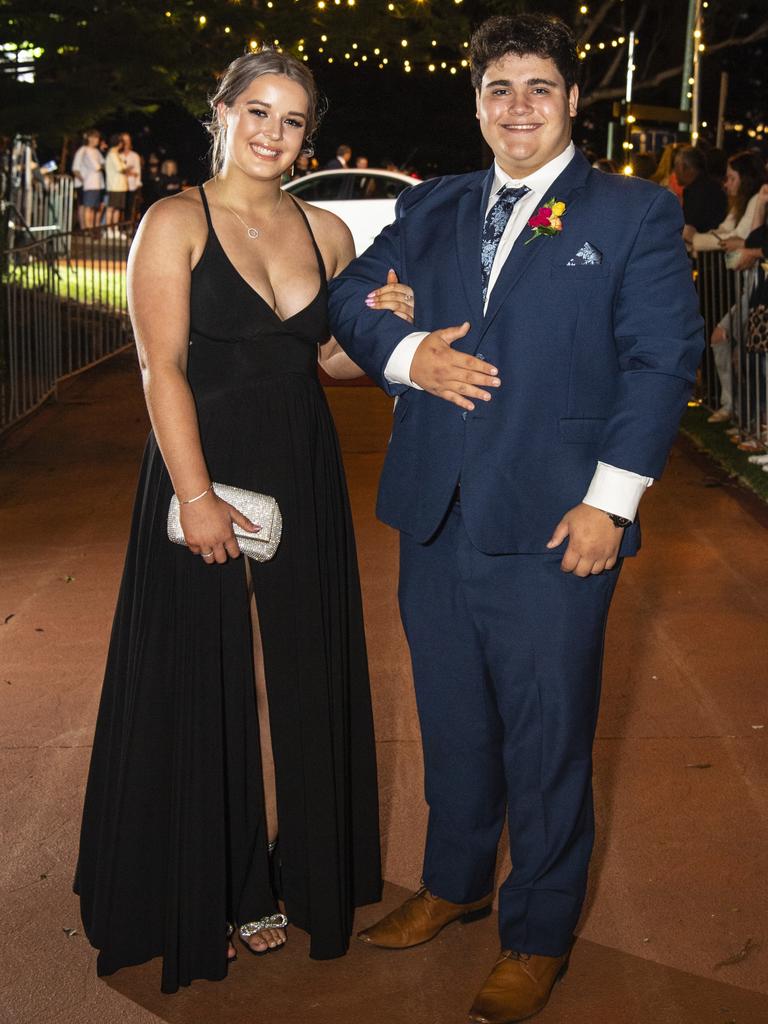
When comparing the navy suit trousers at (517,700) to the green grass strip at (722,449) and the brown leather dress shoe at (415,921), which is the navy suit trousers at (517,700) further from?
the green grass strip at (722,449)

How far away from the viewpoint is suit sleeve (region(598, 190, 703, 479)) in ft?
10.3

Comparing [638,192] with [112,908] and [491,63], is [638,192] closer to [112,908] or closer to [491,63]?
[491,63]

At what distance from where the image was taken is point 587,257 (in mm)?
3232

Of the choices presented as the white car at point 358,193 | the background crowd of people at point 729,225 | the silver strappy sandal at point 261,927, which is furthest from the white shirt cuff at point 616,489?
the white car at point 358,193

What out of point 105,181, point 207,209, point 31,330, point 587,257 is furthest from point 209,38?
point 587,257

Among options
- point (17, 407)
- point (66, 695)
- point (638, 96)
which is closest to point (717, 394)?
point (17, 407)

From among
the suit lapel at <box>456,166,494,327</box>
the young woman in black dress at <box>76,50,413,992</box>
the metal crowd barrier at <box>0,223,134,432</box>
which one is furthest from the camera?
the metal crowd barrier at <box>0,223,134,432</box>

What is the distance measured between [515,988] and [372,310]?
1725 millimetres

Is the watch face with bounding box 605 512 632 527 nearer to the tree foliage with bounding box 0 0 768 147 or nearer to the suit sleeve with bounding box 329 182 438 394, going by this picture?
the suit sleeve with bounding box 329 182 438 394

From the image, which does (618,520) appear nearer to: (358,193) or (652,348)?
(652,348)

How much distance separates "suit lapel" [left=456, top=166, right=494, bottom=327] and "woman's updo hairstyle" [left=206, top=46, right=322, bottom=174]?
465 mm

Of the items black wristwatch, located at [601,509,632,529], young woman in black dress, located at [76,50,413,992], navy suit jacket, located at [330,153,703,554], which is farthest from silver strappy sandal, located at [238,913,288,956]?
black wristwatch, located at [601,509,632,529]

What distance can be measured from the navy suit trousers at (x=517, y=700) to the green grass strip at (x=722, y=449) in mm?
5839

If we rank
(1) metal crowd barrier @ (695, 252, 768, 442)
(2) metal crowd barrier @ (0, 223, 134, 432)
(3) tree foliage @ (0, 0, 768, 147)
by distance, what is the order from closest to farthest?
1. (1) metal crowd barrier @ (695, 252, 768, 442)
2. (3) tree foliage @ (0, 0, 768, 147)
3. (2) metal crowd barrier @ (0, 223, 134, 432)
